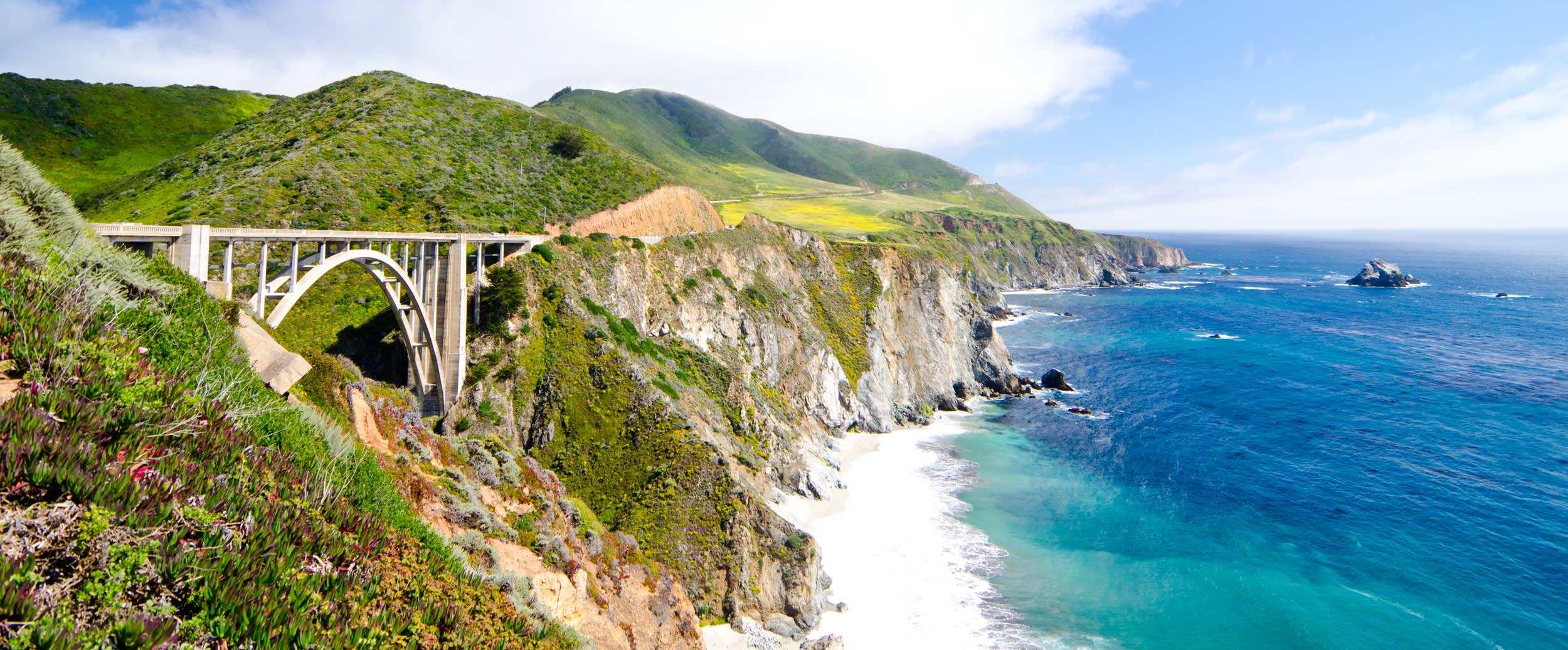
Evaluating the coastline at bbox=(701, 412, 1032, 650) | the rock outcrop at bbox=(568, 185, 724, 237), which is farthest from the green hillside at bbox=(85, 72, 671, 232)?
the coastline at bbox=(701, 412, 1032, 650)

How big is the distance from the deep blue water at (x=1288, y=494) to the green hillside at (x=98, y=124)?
82.9m

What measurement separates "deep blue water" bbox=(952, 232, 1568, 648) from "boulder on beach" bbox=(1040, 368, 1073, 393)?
2391mm

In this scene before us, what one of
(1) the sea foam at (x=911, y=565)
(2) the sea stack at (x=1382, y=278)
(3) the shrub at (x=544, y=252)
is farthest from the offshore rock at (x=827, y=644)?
(2) the sea stack at (x=1382, y=278)

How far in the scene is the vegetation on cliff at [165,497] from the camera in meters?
6.05

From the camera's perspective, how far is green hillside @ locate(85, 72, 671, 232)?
41.4m

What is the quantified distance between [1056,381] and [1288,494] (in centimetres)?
2939

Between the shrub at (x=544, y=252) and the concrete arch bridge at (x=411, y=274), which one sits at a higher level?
the shrub at (x=544, y=252)

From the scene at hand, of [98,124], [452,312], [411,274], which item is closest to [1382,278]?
[452,312]

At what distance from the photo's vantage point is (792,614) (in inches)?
1254

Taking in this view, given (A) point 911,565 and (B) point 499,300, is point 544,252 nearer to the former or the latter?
(B) point 499,300

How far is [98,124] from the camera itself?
6531 centimetres

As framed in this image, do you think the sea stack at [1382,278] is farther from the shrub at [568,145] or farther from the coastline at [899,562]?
the shrub at [568,145]

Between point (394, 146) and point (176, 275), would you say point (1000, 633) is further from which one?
point (394, 146)

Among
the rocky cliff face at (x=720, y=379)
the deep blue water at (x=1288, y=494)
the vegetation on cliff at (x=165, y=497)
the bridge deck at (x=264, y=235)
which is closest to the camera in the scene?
the vegetation on cliff at (x=165, y=497)
